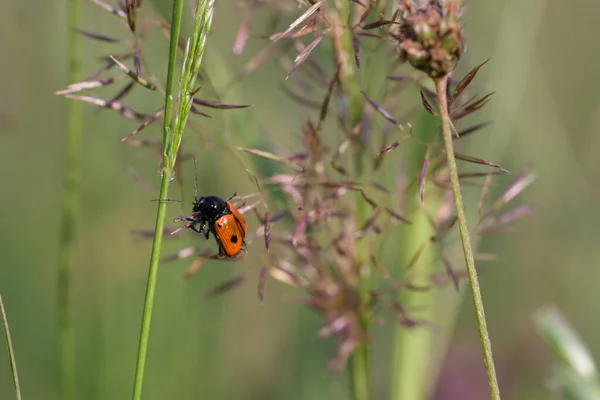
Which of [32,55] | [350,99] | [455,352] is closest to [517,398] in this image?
[455,352]

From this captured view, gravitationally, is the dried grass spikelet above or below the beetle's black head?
above

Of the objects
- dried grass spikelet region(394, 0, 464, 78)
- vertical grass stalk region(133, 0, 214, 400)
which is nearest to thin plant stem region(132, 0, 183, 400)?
vertical grass stalk region(133, 0, 214, 400)

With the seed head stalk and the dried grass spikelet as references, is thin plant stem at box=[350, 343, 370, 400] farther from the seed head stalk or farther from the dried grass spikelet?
the dried grass spikelet

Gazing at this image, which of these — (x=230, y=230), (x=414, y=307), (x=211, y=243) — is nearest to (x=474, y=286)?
(x=230, y=230)

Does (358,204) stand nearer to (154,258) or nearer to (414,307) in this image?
(414,307)

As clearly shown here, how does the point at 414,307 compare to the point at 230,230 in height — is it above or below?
below

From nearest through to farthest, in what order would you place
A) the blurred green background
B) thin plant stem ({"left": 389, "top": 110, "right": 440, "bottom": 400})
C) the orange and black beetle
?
the orange and black beetle
thin plant stem ({"left": 389, "top": 110, "right": 440, "bottom": 400})
the blurred green background
